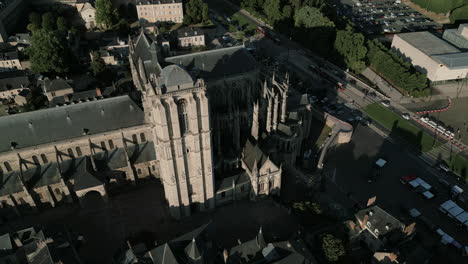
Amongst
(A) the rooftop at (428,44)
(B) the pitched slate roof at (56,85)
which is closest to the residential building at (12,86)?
(B) the pitched slate roof at (56,85)

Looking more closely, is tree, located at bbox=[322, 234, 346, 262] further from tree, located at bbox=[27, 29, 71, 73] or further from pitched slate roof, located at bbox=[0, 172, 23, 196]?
tree, located at bbox=[27, 29, 71, 73]

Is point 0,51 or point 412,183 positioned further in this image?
point 0,51

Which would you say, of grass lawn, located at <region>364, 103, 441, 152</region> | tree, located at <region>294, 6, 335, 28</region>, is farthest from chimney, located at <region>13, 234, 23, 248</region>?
tree, located at <region>294, 6, 335, 28</region>

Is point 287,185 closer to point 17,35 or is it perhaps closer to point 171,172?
point 171,172

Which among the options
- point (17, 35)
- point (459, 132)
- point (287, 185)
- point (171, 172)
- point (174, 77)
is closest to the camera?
point (174, 77)

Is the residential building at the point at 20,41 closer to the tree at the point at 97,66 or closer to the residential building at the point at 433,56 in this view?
the tree at the point at 97,66

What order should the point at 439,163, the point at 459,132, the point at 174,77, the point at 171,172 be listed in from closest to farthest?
the point at 174,77 → the point at 171,172 → the point at 439,163 → the point at 459,132

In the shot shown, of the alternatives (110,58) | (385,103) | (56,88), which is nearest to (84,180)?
(56,88)

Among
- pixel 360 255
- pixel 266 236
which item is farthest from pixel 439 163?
pixel 266 236
